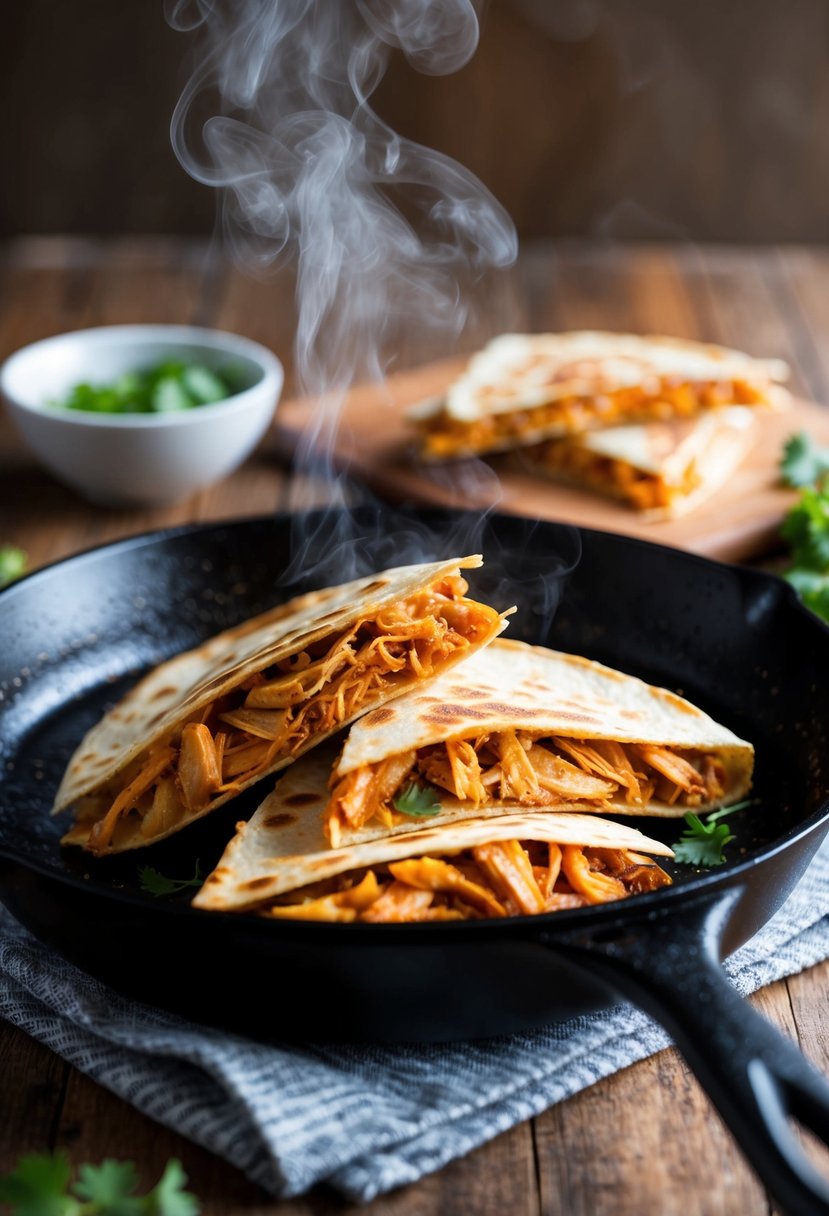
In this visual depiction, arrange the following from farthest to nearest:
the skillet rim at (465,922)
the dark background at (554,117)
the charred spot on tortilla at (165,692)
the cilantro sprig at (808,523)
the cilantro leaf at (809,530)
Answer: the dark background at (554,117) < the cilantro leaf at (809,530) < the cilantro sprig at (808,523) < the charred spot on tortilla at (165,692) < the skillet rim at (465,922)

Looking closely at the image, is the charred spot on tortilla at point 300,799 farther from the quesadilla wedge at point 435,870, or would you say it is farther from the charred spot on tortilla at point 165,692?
the charred spot on tortilla at point 165,692

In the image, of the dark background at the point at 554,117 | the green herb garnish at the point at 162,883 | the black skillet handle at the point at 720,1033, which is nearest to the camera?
the black skillet handle at the point at 720,1033

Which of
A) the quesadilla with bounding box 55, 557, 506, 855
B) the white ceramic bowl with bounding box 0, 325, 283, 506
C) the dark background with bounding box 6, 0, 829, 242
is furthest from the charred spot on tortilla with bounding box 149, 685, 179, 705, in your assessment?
the dark background with bounding box 6, 0, 829, 242

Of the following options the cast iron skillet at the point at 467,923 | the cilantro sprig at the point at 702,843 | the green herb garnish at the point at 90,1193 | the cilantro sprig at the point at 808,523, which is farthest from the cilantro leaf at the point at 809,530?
the green herb garnish at the point at 90,1193

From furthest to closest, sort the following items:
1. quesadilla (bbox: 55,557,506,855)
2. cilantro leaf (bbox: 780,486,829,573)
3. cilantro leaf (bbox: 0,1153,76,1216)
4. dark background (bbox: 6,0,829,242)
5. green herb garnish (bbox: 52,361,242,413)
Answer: dark background (bbox: 6,0,829,242)
green herb garnish (bbox: 52,361,242,413)
cilantro leaf (bbox: 780,486,829,573)
quesadilla (bbox: 55,557,506,855)
cilantro leaf (bbox: 0,1153,76,1216)

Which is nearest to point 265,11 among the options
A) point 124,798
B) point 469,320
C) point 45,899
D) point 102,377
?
point 102,377

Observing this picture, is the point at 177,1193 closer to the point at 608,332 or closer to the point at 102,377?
the point at 102,377

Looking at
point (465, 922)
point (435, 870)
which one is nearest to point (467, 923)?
point (465, 922)

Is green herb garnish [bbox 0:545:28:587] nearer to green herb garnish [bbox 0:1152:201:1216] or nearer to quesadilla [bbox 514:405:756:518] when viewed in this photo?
quesadilla [bbox 514:405:756:518]
